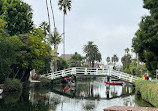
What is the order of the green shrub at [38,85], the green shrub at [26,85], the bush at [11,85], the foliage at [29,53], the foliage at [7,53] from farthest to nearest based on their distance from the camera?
1. the green shrub at [38,85]
2. the green shrub at [26,85]
3. the foliage at [29,53]
4. the bush at [11,85]
5. the foliage at [7,53]

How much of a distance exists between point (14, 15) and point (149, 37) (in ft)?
68.7

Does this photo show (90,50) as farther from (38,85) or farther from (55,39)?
(38,85)

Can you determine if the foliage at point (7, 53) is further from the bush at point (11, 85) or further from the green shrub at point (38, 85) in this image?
the green shrub at point (38, 85)

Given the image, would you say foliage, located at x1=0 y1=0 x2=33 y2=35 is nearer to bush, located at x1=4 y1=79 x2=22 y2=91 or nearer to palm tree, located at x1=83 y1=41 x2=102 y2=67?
bush, located at x1=4 y1=79 x2=22 y2=91

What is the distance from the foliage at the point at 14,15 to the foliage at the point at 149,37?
18193 millimetres

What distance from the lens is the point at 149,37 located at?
2139 centimetres

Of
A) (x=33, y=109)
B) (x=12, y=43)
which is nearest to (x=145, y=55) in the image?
(x=33, y=109)

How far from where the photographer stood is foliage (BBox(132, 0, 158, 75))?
2091 cm

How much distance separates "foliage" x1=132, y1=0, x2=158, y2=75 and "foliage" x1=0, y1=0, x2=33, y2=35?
18193mm

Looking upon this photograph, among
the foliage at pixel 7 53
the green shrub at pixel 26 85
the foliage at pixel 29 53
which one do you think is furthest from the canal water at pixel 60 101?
the green shrub at pixel 26 85

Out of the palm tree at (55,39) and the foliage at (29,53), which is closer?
the foliage at (29,53)

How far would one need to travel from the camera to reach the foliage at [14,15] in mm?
34397

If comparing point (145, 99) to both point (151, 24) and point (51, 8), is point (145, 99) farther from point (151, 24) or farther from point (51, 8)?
point (51, 8)

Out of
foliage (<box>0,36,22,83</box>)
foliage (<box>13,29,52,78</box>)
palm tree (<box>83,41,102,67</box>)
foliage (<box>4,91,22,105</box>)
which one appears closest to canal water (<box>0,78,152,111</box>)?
foliage (<box>4,91,22,105</box>)
